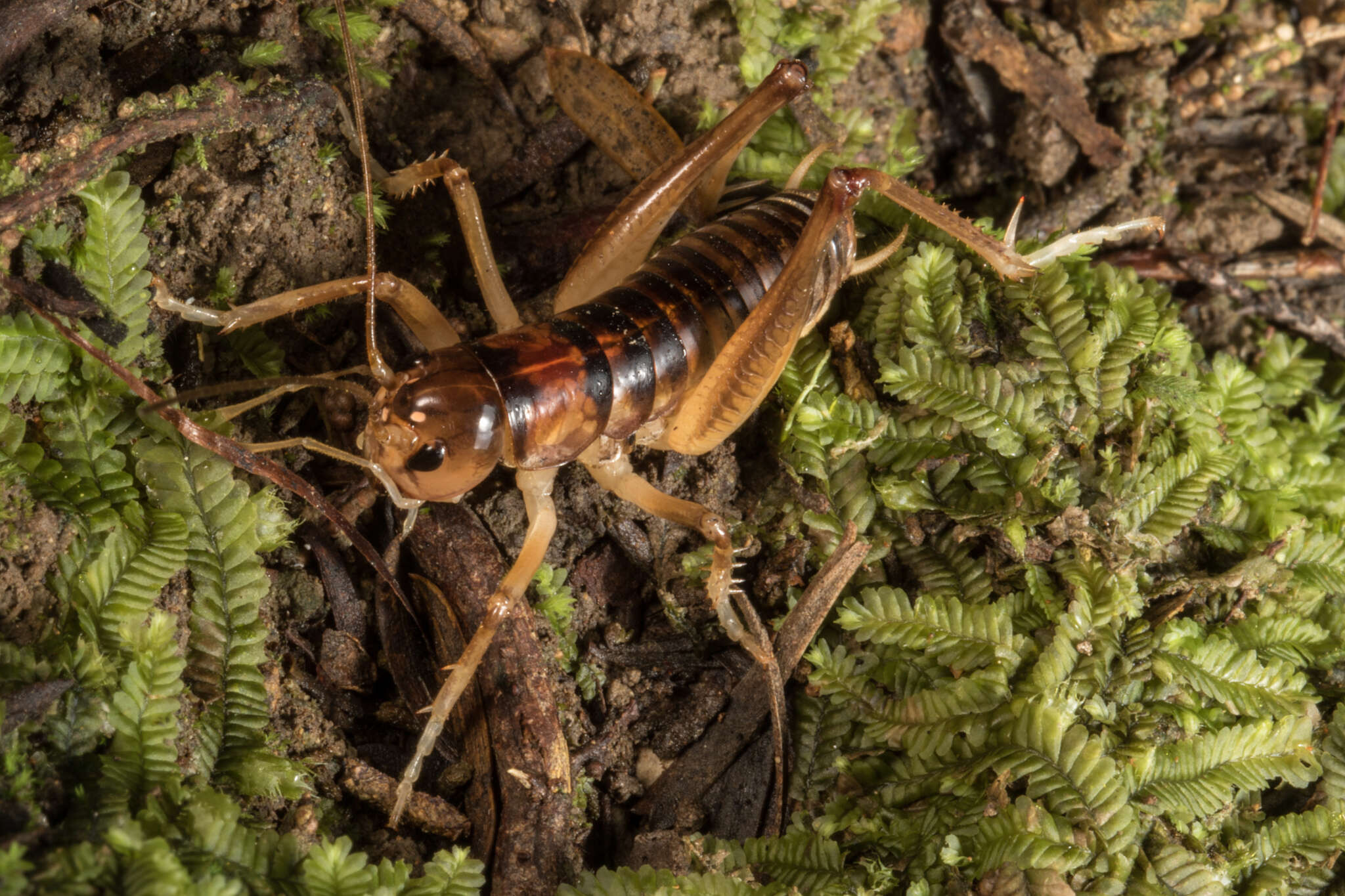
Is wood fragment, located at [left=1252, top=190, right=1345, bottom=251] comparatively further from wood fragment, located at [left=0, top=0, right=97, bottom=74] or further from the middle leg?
wood fragment, located at [left=0, top=0, right=97, bottom=74]

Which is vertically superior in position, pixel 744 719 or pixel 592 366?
pixel 592 366

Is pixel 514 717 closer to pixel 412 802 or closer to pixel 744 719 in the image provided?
pixel 412 802

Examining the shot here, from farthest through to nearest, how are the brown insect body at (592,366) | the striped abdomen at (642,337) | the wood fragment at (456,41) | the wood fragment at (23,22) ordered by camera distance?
1. the wood fragment at (456,41)
2. the striped abdomen at (642,337)
3. the brown insect body at (592,366)
4. the wood fragment at (23,22)

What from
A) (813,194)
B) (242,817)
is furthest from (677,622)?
(813,194)

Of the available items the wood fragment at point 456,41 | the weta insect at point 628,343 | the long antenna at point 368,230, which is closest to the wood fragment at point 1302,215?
the weta insect at point 628,343

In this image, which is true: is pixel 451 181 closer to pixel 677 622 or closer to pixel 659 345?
pixel 659 345

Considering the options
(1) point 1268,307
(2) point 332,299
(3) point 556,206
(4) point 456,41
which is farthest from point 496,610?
(1) point 1268,307

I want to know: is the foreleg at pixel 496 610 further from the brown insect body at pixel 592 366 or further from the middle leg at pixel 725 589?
the middle leg at pixel 725 589
